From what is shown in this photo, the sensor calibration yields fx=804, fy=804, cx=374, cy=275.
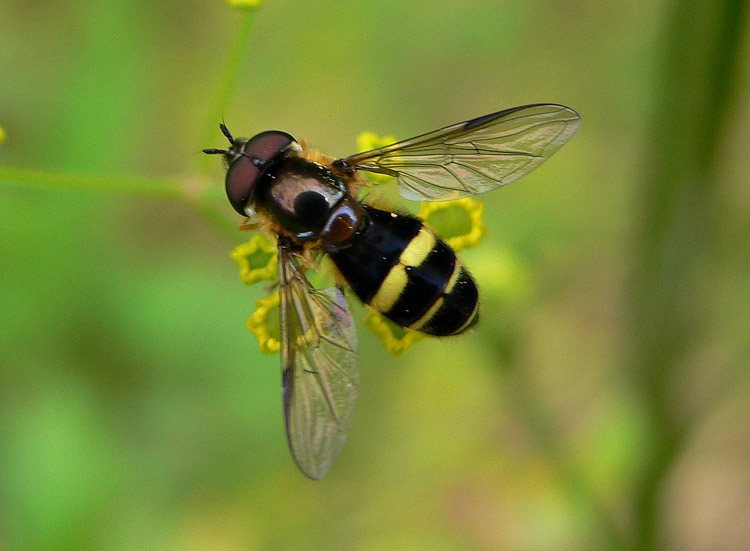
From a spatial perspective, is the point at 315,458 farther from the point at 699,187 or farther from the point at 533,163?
the point at 699,187

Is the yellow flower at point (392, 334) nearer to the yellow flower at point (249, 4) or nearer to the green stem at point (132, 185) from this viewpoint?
the green stem at point (132, 185)

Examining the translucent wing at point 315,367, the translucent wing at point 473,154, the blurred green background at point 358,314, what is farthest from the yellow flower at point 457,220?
the blurred green background at point 358,314

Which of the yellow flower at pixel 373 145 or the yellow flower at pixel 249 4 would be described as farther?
the yellow flower at pixel 373 145

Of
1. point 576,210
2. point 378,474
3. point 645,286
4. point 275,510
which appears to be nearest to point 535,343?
Result: point 576,210

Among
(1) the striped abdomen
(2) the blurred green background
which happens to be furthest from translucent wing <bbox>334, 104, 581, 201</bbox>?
(2) the blurred green background

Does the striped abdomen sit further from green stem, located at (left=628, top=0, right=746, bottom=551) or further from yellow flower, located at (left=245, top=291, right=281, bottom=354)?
green stem, located at (left=628, top=0, right=746, bottom=551)

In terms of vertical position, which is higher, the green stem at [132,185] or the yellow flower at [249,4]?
the yellow flower at [249,4]
